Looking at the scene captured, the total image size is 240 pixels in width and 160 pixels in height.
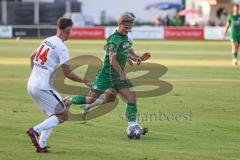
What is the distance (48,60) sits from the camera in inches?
456

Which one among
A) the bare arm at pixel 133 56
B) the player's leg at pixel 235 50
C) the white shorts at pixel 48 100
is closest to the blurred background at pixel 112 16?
the player's leg at pixel 235 50

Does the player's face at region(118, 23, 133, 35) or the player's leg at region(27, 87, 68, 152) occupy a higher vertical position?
the player's face at region(118, 23, 133, 35)


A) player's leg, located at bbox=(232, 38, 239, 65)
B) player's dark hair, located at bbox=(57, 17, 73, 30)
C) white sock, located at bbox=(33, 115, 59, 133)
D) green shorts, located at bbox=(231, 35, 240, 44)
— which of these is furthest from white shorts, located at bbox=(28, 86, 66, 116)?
green shorts, located at bbox=(231, 35, 240, 44)

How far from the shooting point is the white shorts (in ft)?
38.1

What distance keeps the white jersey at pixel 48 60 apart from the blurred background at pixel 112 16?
53100 mm

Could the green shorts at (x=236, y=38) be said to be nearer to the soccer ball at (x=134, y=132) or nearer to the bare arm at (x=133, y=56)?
the bare arm at (x=133, y=56)

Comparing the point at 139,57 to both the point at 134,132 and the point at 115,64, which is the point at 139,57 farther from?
the point at 134,132

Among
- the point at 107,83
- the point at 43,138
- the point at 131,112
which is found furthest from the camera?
the point at 107,83

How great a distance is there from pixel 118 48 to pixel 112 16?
82521 millimetres

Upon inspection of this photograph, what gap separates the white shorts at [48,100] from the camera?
1162 centimetres

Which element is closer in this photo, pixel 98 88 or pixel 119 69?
pixel 119 69

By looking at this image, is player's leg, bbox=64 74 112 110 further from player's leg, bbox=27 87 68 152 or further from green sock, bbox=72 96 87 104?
player's leg, bbox=27 87 68 152

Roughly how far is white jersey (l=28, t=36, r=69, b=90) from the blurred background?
53.1m

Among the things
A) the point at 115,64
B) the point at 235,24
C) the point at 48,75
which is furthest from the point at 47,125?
the point at 235,24
